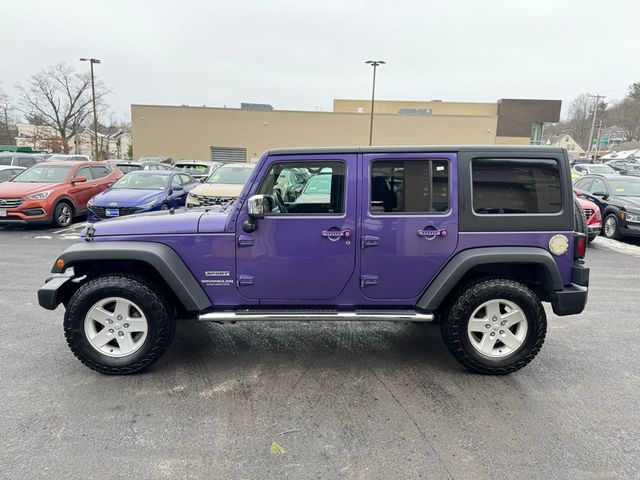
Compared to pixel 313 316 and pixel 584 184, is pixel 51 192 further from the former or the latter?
pixel 584 184

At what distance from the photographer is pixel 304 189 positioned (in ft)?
12.3

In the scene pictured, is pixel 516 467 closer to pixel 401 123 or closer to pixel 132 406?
pixel 132 406

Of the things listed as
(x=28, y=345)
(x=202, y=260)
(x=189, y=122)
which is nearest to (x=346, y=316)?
(x=202, y=260)

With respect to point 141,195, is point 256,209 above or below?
above

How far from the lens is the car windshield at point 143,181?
Result: 11.0 m

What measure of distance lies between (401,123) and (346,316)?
3973 centimetres

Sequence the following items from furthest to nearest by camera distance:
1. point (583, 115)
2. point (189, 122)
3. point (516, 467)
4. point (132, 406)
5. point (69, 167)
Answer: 1. point (583, 115)
2. point (189, 122)
3. point (69, 167)
4. point (132, 406)
5. point (516, 467)

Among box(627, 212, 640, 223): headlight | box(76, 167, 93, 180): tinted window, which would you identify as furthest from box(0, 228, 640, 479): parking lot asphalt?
box(76, 167, 93, 180): tinted window

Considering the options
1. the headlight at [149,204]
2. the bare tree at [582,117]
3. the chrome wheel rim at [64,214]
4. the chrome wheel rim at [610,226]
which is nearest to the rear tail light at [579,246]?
the chrome wheel rim at [610,226]

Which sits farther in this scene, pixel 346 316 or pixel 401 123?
pixel 401 123

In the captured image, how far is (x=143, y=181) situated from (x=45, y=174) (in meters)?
2.47

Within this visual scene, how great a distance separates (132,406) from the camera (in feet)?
10.3

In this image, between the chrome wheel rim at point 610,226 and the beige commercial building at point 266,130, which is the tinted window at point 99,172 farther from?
the beige commercial building at point 266,130

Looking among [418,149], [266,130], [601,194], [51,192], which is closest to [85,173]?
[51,192]
